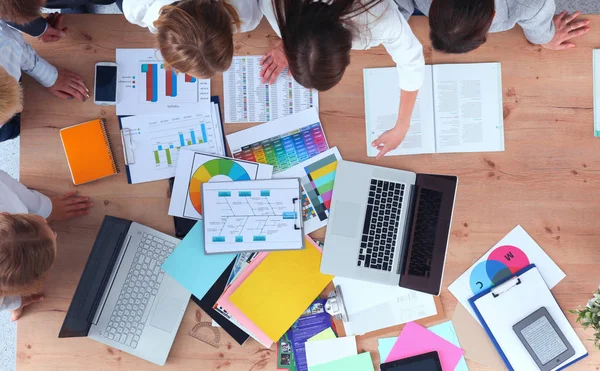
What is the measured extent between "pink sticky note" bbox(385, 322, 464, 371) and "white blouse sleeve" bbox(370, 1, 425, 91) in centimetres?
57

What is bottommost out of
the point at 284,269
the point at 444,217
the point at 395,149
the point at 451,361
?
the point at 451,361

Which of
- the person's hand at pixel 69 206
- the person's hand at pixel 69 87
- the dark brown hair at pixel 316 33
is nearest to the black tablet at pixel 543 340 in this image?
the dark brown hair at pixel 316 33

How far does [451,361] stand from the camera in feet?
3.78

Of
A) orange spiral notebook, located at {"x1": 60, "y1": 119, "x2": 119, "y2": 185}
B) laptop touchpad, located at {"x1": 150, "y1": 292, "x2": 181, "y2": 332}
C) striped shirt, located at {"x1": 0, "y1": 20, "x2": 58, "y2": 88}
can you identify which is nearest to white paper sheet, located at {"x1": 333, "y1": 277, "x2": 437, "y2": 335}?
laptop touchpad, located at {"x1": 150, "y1": 292, "x2": 181, "y2": 332}

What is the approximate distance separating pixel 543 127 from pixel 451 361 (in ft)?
2.00

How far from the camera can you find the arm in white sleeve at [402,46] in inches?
40.4

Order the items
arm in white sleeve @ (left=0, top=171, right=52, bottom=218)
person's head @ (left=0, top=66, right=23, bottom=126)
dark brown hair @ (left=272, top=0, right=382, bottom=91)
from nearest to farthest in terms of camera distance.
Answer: dark brown hair @ (left=272, top=0, right=382, bottom=91), person's head @ (left=0, top=66, right=23, bottom=126), arm in white sleeve @ (left=0, top=171, right=52, bottom=218)

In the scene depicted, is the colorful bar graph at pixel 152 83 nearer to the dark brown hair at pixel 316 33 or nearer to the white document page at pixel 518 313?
the dark brown hair at pixel 316 33

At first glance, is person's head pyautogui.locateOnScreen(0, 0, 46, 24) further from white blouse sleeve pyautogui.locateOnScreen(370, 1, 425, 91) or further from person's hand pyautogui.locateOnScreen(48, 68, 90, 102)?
white blouse sleeve pyautogui.locateOnScreen(370, 1, 425, 91)

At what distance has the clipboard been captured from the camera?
114cm

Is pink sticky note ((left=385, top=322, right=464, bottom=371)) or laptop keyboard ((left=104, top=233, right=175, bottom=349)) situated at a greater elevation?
laptop keyboard ((left=104, top=233, right=175, bottom=349))

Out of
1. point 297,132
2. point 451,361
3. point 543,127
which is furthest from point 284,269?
point 543,127

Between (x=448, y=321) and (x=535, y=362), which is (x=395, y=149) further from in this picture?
(x=535, y=362)

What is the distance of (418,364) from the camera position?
1.14m
